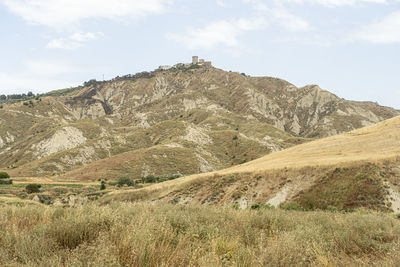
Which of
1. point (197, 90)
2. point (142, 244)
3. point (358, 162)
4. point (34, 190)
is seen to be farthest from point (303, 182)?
point (197, 90)

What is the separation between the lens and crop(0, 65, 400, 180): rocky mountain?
99.5m

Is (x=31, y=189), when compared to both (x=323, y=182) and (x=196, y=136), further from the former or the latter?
(x=196, y=136)

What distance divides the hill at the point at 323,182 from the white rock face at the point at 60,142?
86.5 meters

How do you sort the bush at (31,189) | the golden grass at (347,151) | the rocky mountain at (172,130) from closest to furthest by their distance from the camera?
1. the golden grass at (347,151)
2. the bush at (31,189)
3. the rocky mountain at (172,130)

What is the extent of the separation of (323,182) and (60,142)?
406ft

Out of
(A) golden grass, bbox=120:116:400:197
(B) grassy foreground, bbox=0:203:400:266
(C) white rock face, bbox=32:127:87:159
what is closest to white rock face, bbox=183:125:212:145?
(C) white rock face, bbox=32:127:87:159

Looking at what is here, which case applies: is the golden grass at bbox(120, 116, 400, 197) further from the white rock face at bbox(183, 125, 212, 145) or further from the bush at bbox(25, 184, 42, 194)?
the white rock face at bbox(183, 125, 212, 145)

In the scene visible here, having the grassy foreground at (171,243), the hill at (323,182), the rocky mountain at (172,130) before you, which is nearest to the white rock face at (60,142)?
the rocky mountain at (172,130)

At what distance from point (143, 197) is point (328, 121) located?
143324 millimetres

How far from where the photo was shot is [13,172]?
9356 cm

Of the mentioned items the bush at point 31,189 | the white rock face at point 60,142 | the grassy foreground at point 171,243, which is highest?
the grassy foreground at point 171,243

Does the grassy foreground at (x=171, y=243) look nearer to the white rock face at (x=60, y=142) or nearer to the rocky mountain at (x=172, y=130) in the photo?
the rocky mountain at (x=172, y=130)

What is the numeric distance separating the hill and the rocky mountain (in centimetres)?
5038

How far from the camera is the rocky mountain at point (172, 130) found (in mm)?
99500
